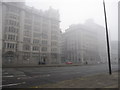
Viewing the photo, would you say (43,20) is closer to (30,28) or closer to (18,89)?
(30,28)

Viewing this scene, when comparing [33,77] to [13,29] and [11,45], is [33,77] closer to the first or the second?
[11,45]

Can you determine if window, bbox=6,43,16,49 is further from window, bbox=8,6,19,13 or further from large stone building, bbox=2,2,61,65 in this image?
window, bbox=8,6,19,13

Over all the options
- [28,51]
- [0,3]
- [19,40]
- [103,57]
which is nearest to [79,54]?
[103,57]

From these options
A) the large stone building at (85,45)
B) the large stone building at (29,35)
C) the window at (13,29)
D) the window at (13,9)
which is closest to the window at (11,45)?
the large stone building at (29,35)

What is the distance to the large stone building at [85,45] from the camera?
7806 centimetres

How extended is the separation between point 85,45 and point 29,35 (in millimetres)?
40630

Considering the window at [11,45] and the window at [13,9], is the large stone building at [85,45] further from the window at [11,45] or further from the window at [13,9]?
the window at [13,9]

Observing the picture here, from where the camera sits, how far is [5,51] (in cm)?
4850

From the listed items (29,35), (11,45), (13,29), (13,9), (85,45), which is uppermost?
(13,9)

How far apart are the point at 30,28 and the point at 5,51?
16.3m

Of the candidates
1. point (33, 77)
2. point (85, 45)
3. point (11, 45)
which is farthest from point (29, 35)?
point (33, 77)

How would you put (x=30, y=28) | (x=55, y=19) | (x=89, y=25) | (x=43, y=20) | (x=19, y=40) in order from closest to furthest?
(x=19, y=40), (x=30, y=28), (x=43, y=20), (x=55, y=19), (x=89, y=25)

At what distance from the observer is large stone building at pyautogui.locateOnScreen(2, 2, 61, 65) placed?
5047 cm

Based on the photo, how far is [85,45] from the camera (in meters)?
80.6
